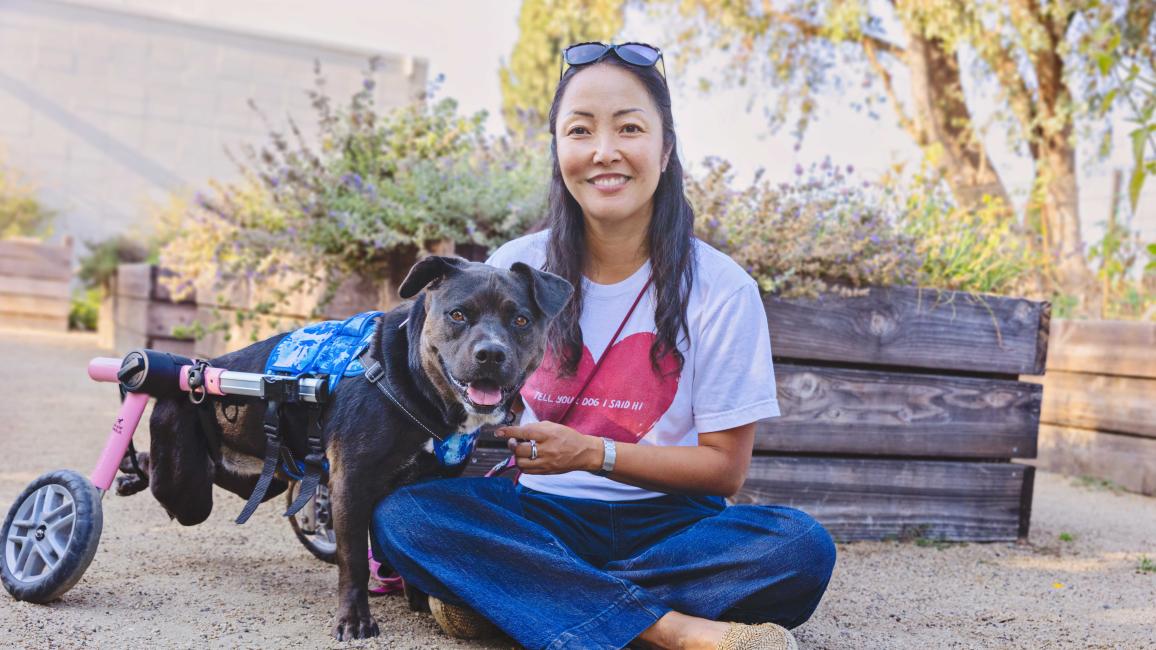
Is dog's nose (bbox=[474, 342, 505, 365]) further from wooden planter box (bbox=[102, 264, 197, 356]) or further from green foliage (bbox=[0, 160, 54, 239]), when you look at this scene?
green foliage (bbox=[0, 160, 54, 239])

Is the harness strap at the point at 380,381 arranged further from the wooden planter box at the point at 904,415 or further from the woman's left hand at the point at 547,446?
the wooden planter box at the point at 904,415

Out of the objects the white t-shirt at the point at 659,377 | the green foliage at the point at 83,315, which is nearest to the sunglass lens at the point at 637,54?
the white t-shirt at the point at 659,377

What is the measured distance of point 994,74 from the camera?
1035cm

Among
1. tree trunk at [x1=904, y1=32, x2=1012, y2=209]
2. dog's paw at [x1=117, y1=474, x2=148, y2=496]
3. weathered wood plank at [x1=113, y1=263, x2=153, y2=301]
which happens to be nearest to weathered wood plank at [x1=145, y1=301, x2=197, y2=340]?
weathered wood plank at [x1=113, y1=263, x2=153, y2=301]

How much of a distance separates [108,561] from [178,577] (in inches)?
10.1

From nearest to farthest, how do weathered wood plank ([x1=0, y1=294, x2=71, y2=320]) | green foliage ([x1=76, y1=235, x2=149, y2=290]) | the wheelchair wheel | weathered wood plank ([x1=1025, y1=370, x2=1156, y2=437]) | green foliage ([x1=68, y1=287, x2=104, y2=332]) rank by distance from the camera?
the wheelchair wheel → weathered wood plank ([x1=1025, y1=370, x2=1156, y2=437]) → weathered wood plank ([x1=0, y1=294, x2=71, y2=320]) → green foliage ([x1=68, y1=287, x2=104, y2=332]) → green foliage ([x1=76, y1=235, x2=149, y2=290])

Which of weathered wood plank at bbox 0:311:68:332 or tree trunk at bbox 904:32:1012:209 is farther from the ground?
tree trunk at bbox 904:32:1012:209

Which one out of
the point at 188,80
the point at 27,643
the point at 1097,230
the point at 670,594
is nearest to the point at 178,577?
the point at 27,643

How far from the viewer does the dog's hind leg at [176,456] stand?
2494mm

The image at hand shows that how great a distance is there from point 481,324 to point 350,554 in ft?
2.05

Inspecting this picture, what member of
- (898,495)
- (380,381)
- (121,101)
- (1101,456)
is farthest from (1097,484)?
(121,101)

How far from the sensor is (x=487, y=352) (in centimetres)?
209

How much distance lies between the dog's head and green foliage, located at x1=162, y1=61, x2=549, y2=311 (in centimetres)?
136

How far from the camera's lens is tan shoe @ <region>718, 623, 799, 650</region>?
2010 millimetres
